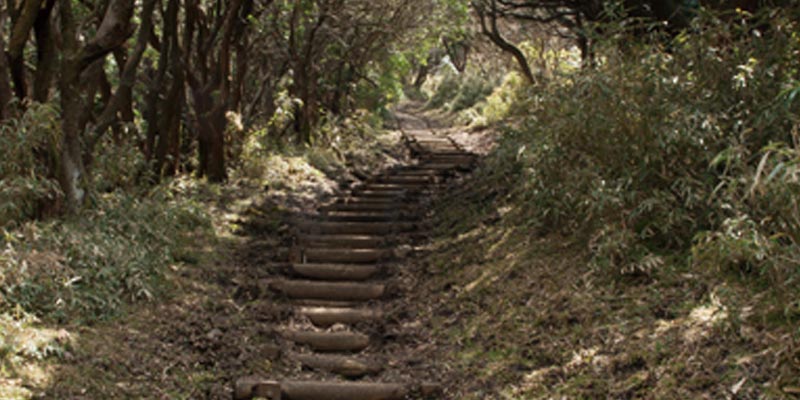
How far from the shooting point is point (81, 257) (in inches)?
245

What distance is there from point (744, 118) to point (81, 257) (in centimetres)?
528

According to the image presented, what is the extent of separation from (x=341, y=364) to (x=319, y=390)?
1.83ft

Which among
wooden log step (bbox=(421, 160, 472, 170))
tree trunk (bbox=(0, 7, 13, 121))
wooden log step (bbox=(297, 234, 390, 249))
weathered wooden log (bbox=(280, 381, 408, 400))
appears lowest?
weathered wooden log (bbox=(280, 381, 408, 400))

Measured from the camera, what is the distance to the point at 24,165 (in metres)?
6.45

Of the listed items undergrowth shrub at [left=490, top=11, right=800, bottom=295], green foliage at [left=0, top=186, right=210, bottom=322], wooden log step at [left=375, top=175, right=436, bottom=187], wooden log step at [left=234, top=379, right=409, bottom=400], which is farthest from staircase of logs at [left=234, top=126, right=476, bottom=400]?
undergrowth shrub at [left=490, top=11, right=800, bottom=295]

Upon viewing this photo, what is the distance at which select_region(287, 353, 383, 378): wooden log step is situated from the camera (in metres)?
6.18

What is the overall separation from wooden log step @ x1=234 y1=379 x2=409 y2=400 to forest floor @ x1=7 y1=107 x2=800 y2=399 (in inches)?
8.0

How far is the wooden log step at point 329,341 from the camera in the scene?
6.78m

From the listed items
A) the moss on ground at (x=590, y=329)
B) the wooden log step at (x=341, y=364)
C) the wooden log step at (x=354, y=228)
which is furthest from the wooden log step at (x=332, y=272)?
the wooden log step at (x=341, y=364)

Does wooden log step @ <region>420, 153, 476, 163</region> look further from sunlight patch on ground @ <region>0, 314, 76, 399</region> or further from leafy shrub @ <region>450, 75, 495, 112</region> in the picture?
leafy shrub @ <region>450, 75, 495, 112</region>

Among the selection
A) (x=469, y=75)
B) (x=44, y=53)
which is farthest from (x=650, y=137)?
(x=469, y=75)

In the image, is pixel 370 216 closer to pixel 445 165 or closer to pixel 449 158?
pixel 445 165

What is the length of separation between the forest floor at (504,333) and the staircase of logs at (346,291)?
0.25 m

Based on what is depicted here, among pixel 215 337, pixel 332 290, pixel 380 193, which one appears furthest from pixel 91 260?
pixel 380 193
